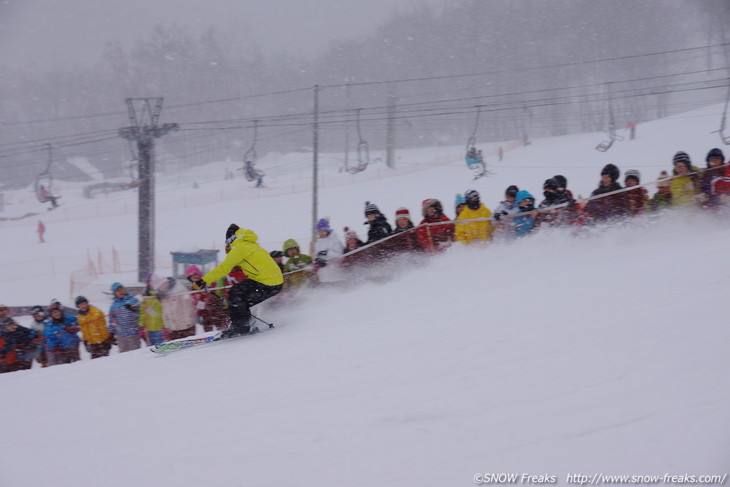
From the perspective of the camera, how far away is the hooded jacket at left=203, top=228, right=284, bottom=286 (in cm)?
719

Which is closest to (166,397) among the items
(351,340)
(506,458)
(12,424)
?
(12,424)

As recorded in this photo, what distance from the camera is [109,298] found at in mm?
21000

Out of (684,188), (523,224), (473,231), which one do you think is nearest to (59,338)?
(473,231)

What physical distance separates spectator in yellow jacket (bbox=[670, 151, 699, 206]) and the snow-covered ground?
21 centimetres

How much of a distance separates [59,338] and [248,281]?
3820 mm

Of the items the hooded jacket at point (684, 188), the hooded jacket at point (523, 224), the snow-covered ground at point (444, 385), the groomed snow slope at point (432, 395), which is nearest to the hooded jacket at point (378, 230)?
the snow-covered ground at point (444, 385)

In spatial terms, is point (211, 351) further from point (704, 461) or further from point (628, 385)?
point (704, 461)

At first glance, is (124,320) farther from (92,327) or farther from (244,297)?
(244,297)

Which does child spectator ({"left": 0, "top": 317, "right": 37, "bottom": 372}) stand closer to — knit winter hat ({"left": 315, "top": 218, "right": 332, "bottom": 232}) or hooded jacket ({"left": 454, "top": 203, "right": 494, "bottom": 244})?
knit winter hat ({"left": 315, "top": 218, "right": 332, "bottom": 232})

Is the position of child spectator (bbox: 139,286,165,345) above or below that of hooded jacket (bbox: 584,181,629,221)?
below

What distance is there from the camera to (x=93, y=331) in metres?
9.24

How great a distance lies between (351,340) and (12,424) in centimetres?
318

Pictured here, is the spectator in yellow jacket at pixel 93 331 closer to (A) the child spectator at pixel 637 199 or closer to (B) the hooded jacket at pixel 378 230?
(B) the hooded jacket at pixel 378 230

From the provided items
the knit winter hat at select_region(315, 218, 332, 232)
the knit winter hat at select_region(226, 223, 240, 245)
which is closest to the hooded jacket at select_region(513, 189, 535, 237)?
the knit winter hat at select_region(315, 218, 332, 232)
